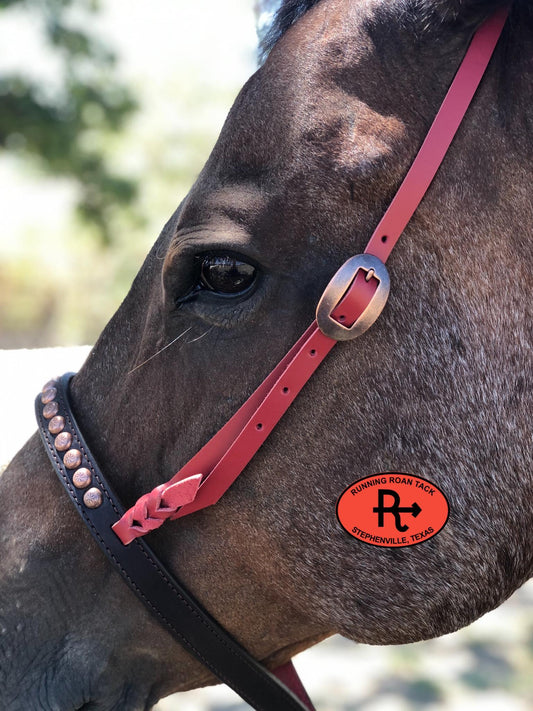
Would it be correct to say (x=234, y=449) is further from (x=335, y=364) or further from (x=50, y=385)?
(x=50, y=385)

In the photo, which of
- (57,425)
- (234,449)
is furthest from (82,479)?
(234,449)

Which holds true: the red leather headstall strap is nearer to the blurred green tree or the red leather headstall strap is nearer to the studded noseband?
the studded noseband

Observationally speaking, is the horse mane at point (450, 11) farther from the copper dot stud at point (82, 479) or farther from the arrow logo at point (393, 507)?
the copper dot stud at point (82, 479)

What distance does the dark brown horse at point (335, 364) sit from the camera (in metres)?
1.58

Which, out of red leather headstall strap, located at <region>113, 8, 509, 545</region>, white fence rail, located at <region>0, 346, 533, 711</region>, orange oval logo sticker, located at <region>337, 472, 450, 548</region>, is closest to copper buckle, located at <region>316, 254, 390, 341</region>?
red leather headstall strap, located at <region>113, 8, 509, 545</region>

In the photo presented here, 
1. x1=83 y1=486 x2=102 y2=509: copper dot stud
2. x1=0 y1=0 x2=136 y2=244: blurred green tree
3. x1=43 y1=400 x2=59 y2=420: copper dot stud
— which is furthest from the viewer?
x1=0 y1=0 x2=136 y2=244: blurred green tree

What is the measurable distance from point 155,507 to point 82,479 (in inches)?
8.7

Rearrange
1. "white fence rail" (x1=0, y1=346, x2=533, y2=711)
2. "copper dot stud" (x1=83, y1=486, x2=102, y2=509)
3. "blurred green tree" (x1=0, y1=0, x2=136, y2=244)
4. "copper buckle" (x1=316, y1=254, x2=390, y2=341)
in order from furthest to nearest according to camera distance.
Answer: "blurred green tree" (x1=0, y1=0, x2=136, y2=244)
"white fence rail" (x1=0, y1=346, x2=533, y2=711)
"copper dot stud" (x1=83, y1=486, x2=102, y2=509)
"copper buckle" (x1=316, y1=254, x2=390, y2=341)

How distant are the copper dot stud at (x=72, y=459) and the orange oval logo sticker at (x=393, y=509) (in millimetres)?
646

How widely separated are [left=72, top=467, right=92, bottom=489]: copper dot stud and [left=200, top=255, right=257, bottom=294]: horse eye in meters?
0.55

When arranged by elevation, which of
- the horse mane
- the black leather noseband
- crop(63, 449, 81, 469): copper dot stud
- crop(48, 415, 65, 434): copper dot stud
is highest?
the horse mane

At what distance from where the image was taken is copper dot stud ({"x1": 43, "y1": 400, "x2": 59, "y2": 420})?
188 cm

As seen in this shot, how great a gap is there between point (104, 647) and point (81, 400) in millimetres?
613

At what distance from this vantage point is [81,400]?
6.23 ft
